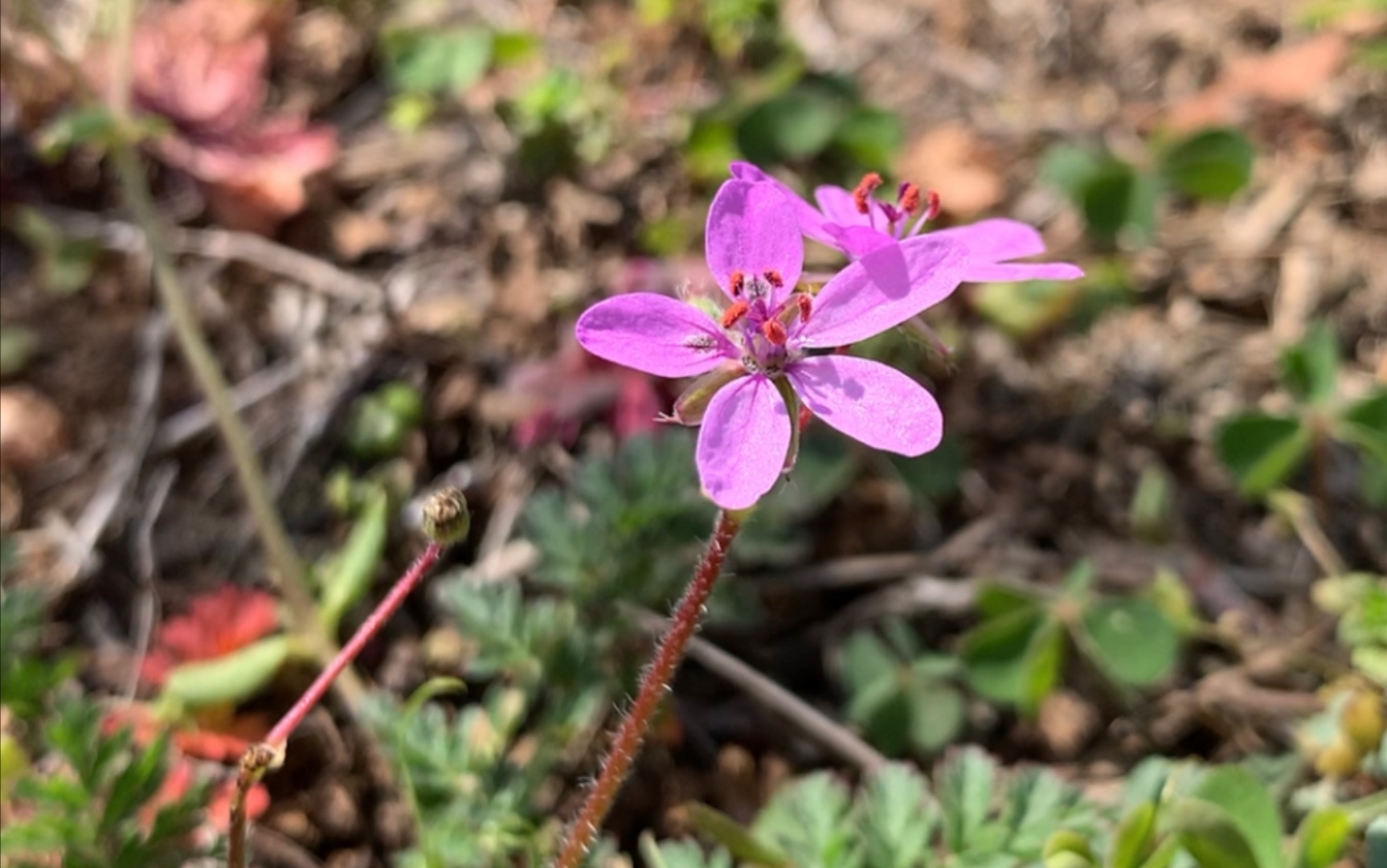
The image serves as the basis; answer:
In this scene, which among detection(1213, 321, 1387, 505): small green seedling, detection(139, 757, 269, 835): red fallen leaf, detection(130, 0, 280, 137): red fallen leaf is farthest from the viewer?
detection(130, 0, 280, 137): red fallen leaf

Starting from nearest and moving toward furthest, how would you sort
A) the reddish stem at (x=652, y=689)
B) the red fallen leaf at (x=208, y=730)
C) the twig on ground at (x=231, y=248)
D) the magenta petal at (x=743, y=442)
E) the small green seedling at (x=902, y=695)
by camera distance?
the magenta petal at (x=743, y=442) < the reddish stem at (x=652, y=689) < the red fallen leaf at (x=208, y=730) < the small green seedling at (x=902, y=695) < the twig on ground at (x=231, y=248)

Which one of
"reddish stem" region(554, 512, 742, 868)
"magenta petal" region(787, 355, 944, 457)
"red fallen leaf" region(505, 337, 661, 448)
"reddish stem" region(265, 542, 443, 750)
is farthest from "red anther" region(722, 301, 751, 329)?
"red fallen leaf" region(505, 337, 661, 448)

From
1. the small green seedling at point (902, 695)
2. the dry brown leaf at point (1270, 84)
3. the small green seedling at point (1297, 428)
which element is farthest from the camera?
the dry brown leaf at point (1270, 84)

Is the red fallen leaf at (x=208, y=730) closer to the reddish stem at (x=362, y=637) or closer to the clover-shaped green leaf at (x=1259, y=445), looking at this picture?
the reddish stem at (x=362, y=637)

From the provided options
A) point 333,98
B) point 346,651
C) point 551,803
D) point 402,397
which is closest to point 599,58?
point 333,98

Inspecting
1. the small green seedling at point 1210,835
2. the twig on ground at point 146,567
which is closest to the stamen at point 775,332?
the small green seedling at point 1210,835

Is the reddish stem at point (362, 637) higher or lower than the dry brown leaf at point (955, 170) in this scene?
lower

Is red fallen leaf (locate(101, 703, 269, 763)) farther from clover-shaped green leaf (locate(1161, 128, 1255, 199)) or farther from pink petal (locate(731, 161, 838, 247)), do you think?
clover-shaped green leaf (locate(1161, 128, 1255, 199))
